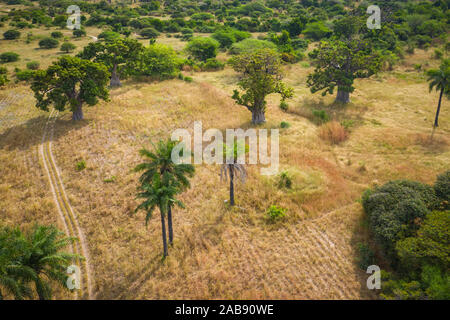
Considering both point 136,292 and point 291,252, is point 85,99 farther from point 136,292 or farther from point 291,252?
point 291,252

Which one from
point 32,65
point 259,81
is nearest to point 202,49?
point 259,81

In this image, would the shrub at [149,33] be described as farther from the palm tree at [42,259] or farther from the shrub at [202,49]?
the palm tree at [42,259]

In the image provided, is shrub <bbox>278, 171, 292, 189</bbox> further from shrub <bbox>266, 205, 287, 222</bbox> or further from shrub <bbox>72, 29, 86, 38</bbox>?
shrub <bbox>72, 29, 86, 38</bbox>

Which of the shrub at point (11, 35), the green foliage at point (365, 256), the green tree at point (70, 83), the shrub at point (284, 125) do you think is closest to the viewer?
the green foliage at point (365, 256)

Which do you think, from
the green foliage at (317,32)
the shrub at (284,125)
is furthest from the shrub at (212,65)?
the green foliage at (317,32)

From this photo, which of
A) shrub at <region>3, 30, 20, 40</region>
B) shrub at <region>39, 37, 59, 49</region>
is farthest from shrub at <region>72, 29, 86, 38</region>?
shrub at <region>3, 30, 20, 40</region>
